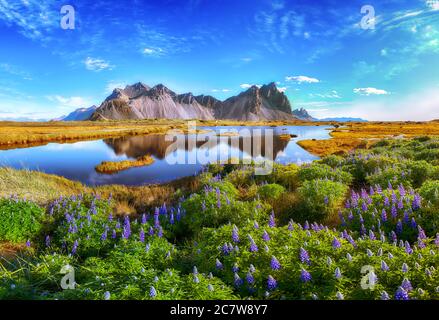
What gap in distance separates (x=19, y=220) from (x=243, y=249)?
7229mm

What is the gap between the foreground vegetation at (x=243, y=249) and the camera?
409 centimetres

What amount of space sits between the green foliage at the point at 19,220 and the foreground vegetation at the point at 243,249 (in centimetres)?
3

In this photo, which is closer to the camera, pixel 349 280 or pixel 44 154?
pixel 349 280

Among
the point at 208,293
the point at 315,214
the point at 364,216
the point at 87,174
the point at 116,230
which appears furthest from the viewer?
the point at 87,174

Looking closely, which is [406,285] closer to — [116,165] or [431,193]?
[431,193]

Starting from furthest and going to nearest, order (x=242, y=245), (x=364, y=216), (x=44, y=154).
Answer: (x=44, y=154) → (x=364, y=216) → (x=242, y=245)

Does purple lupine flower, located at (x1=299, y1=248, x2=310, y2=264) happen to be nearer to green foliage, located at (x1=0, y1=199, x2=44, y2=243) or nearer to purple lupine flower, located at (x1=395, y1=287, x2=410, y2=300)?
purple lupine flower, located at (x1=395, y1=287, x2=410, y2=300)

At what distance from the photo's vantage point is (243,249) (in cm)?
522

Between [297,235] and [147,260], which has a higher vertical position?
[297,235]

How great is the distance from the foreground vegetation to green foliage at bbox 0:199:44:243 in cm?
3

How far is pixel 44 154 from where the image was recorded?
36.3m
